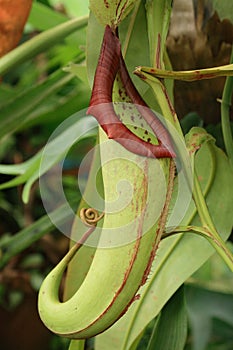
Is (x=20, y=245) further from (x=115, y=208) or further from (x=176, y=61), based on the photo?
(x=115, y=208)

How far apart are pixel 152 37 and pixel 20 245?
442 millimetres

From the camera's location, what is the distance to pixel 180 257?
0.56 meters

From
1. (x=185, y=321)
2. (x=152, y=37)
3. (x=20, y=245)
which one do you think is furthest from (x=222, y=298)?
(x=152, y=37)

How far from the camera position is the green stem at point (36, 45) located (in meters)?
0.60

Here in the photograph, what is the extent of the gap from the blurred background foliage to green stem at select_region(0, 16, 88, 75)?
0.01 m

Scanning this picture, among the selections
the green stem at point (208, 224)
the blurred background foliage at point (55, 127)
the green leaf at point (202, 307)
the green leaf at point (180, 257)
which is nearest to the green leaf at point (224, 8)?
the blurred background foliage at point (55, 127)

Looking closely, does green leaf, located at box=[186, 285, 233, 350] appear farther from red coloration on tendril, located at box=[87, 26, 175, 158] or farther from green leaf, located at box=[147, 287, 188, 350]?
red coloration on tendril, located at box=[87, 26, 175, 158]

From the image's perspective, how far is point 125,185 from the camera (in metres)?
0.38

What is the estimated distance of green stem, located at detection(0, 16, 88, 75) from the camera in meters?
0.60

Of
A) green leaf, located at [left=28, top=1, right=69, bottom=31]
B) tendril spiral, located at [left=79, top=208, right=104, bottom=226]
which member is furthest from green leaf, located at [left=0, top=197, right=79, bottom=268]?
tendril spiral, located at [left=79, top=208, right=104, bottom=226]

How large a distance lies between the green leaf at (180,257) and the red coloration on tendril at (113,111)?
0.48 ft

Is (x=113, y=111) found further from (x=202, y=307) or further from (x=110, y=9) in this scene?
(x=202, y=307)

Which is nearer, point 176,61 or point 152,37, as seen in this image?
point 152,37

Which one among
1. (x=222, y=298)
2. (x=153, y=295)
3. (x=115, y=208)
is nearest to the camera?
(x=115, y=208)
